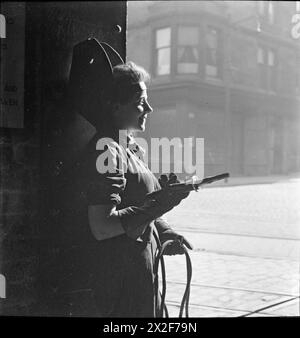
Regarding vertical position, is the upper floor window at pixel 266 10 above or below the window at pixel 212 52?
above

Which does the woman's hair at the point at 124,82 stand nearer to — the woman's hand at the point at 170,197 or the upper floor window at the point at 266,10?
the woman's hand at the point at 170,197

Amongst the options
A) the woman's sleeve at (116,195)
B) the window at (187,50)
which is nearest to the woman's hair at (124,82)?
the woman's sleeve at (116,195)

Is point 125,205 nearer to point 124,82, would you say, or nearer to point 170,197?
point 170,197

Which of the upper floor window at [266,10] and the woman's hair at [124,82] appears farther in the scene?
the upper floor window at [266,10]

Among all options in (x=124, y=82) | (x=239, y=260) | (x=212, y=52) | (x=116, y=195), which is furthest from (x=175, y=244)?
(x=212, y=52)

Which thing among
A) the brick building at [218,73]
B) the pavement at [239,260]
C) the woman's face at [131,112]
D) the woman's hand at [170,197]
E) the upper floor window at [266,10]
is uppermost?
the upper floor window at [266,10]

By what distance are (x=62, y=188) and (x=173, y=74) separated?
2233 centimetres

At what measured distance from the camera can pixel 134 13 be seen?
2600 cm

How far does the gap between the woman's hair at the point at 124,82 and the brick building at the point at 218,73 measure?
21.2m

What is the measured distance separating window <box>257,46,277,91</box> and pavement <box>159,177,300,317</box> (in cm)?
1630

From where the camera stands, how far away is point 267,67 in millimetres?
28844

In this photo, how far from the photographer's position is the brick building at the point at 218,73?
24.1 metres
